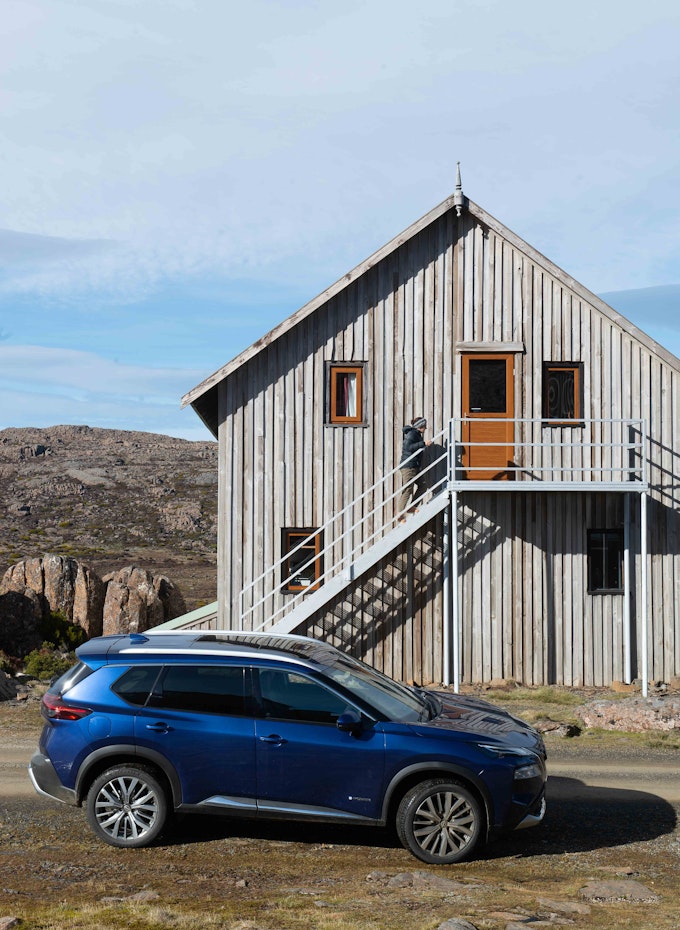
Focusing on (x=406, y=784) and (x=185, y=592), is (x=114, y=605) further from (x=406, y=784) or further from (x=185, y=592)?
(x=406, y=784)

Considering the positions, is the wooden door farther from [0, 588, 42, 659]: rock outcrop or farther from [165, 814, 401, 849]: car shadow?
[0, 588, 42, 659]: rock outcrop

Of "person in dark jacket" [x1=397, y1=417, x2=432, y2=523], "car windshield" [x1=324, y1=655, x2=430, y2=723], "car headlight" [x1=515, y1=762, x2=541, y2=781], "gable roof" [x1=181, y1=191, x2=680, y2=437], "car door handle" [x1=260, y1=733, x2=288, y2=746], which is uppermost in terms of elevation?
"gable roof" [x1=181, y1=191, x2=680, y2=437]

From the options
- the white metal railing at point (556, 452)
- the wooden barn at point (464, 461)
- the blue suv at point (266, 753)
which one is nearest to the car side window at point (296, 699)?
the blue suv at point (266, 753)

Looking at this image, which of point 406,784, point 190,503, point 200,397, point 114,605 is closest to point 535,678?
point 200,397

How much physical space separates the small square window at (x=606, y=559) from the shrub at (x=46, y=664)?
11428mm

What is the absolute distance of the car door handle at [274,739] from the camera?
28.7 ft

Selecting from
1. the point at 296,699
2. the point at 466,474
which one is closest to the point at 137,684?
the point at 296,699

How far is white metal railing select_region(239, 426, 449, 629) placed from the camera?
19.1 m

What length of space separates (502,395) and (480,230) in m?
3.30

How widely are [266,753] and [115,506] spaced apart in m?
70.7

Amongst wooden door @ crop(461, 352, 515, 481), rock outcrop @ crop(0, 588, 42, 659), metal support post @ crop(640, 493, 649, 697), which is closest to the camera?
metal support post @ crop(640, 493, 649, 697)

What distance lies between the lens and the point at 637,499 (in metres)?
19.7

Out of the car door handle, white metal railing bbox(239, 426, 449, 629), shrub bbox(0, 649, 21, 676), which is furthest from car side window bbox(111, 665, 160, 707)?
shrub bbox(0, 649, 21, 676)

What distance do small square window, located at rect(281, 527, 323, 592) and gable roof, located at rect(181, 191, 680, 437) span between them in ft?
10.8
